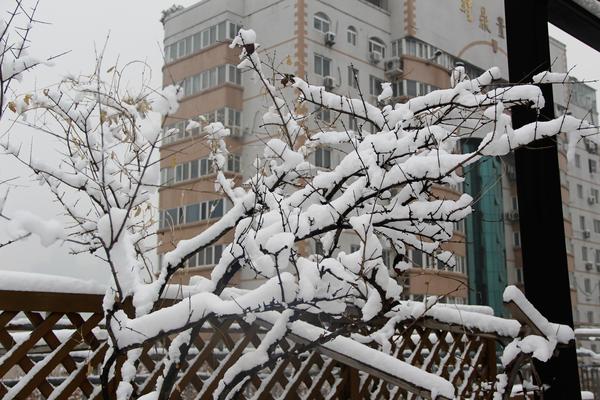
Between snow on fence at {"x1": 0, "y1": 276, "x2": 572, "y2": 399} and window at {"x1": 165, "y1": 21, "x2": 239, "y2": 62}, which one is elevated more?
window at {"x1": 165, "y1": 21, "x2": 239, "y2": 62}

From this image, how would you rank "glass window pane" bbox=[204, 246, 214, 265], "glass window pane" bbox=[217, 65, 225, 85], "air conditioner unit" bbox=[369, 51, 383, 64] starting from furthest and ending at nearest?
"glass window pane" bbox=[217, 65, 225, 85], "glass window pane" bbox=[204, 246, 214, 265], "air conditioner unit" bbox=[369, 51, 383, 64]

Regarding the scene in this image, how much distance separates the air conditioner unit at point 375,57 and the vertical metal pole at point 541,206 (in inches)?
550

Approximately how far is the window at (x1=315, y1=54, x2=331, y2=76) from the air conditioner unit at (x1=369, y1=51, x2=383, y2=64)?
127 cm

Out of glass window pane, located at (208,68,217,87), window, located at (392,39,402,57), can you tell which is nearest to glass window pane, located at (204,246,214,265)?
glass window pane, located at (208,68,217,87)

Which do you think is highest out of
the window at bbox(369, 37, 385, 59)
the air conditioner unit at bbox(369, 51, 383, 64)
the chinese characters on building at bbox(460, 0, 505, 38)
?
the window at bbox(369, 37, 385, 59)

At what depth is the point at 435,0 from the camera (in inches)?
140

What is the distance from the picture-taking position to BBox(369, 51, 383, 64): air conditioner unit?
1596 centimetres

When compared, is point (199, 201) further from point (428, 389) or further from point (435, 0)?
point (428, 389)

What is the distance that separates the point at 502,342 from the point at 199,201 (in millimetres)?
13348

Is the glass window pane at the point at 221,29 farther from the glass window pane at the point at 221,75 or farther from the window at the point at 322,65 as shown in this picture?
the window at the point at 322,65

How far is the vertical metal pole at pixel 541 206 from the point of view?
219 centimetres

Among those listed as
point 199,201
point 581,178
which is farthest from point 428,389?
point 581,178

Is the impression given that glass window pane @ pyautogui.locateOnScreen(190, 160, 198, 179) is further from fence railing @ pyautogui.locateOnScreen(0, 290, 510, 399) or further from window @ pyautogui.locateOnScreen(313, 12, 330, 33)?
fence railing @ pyautogui.locateOnScreen(0, 290, 510, 399)

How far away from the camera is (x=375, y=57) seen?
16.0 meters
